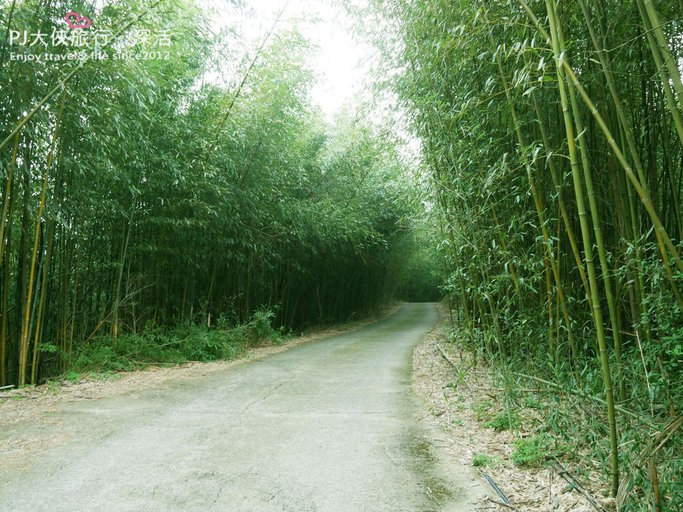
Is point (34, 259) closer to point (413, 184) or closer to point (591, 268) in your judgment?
point (413, 184)

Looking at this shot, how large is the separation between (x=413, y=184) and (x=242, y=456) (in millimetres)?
3240

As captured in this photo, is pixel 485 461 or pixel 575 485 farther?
pixel 485 461

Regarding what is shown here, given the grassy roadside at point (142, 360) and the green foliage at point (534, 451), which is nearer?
the green foliage at point (534, 451)

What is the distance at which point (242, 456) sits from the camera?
7.66 feet

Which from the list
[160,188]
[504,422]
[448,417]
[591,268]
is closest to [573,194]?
[591,268]

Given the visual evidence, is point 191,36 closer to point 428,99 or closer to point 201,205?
point 201,205

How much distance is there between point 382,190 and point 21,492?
7886 millimetres

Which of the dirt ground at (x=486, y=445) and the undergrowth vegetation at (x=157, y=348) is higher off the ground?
the undergrowth vegetation at (x=157, y=348)

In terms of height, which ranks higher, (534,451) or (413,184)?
(413,184)

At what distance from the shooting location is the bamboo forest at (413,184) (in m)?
1.93

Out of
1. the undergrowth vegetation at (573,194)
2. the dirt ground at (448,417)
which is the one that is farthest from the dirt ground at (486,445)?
the undergrowth vegetation at (573,194)

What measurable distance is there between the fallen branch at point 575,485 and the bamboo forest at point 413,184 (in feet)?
0.23

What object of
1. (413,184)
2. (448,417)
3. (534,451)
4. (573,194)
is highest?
(413,184)

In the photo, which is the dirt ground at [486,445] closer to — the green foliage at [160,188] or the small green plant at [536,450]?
the small green plant at [536,450]
